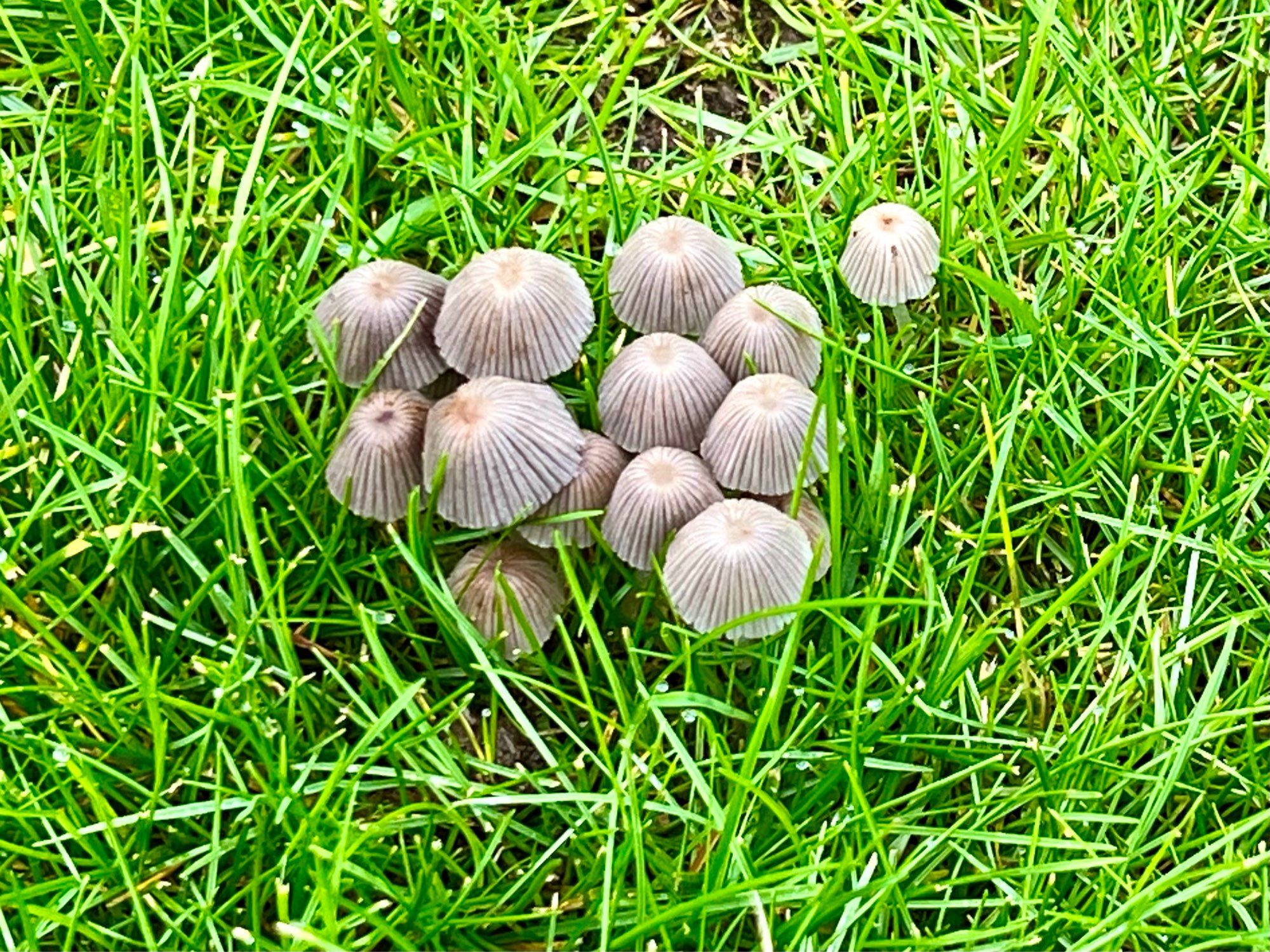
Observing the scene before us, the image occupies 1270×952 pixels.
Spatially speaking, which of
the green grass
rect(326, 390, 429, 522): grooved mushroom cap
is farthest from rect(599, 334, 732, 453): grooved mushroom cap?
rect(326, 390, 429, 522): grooved mushroom cap

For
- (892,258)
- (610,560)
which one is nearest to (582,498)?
(610,560)

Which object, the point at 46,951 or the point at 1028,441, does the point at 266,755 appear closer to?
the point at 46,951

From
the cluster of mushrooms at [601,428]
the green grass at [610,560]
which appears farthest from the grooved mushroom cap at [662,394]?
the green grass at [610,560]

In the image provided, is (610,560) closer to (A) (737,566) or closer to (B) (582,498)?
(B) (582,498)

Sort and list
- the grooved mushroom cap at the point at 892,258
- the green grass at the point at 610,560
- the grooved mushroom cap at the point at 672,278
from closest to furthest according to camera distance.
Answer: the green grass at the point at 610,560
the grooved mushroom cap at the point at 672,278
the grooved mushroom cap at the point at 892,258

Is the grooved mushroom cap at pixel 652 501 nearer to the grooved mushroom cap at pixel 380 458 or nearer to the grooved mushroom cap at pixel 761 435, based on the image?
the grooved mushroom cap at pixel 761 435
